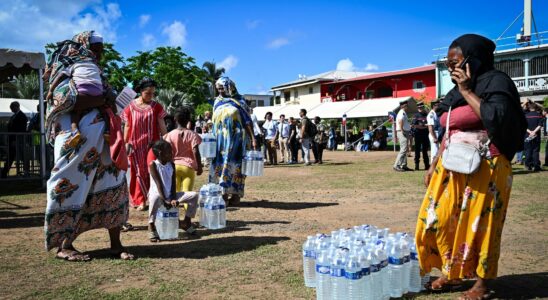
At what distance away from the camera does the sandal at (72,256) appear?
497cm

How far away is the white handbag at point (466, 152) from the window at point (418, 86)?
165 ft

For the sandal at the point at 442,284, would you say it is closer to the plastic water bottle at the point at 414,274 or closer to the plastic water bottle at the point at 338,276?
the plastic water bottle at the point at 414,274

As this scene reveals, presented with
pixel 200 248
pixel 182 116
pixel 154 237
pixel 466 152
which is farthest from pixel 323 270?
pixel 182 116

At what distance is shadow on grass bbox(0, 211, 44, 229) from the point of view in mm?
7139

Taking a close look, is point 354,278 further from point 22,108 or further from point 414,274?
point 22,108

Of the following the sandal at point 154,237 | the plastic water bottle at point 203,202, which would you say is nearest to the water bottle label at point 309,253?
the sandal at point 154,237

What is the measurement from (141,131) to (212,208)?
6.60 ft

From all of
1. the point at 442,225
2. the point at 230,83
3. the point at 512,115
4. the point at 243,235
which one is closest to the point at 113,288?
the point at 243,235

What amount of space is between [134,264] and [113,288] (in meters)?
0.71

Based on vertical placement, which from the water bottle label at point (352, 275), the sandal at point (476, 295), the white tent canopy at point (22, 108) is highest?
the white tent canopy at point (22, 108)

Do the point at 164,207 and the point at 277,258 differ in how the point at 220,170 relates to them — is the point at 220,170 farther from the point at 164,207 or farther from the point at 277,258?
the point at 277,258

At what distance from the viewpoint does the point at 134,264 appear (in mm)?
4863

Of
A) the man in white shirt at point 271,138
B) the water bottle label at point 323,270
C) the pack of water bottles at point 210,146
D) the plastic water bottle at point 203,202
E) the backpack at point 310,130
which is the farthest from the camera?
the man in white shirt at point 271,138

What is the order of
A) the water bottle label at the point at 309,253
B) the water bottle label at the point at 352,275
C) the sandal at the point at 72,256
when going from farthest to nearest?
the sandal at the point at 72,256 → the water bottle label at the point at 309,253 → the water bottle label at the point at 352,275
